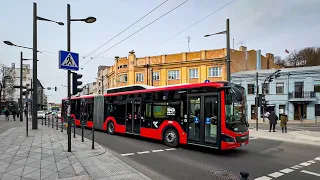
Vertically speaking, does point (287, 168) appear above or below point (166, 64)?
below

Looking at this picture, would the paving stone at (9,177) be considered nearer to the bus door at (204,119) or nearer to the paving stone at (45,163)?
the paving stone at (45,163)

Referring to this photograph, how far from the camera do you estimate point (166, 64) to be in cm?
4191

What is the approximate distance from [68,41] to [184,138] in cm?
624

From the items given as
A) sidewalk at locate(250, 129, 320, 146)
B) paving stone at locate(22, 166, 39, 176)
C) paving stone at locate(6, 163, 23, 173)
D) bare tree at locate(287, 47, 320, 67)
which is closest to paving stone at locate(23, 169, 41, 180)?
paving stone at locate(22, 166, 39, 176)

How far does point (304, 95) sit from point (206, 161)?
33.8m

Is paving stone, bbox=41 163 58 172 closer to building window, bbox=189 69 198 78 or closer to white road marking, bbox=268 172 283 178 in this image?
white road marking, bbox=268 172 283 178

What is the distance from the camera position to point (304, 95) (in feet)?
116

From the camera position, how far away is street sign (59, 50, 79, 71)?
8.76 meters

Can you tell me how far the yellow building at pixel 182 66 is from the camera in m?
37.9

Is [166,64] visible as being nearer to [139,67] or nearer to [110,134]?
[139,67]

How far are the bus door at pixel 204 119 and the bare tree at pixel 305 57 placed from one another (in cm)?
4746

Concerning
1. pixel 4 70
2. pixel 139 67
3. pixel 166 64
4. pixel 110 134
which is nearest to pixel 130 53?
pixel 139 67

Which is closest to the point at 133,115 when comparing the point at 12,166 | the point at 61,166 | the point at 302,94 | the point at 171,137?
the point at 171,137

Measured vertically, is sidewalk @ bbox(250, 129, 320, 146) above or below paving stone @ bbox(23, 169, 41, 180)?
below
